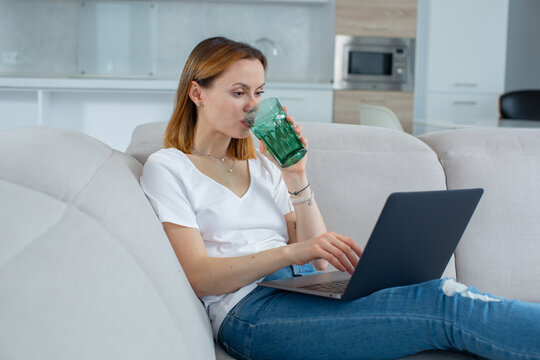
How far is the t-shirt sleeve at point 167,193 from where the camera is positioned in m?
1.30

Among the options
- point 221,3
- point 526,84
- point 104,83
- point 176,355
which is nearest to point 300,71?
point 221,3

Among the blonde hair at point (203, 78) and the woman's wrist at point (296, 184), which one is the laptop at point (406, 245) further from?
the blonde hair at point (203, 78)

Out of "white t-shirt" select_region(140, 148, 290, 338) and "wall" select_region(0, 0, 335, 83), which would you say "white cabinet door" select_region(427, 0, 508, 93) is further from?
"white t-shirt" select_region(140, 148, 290, 338)

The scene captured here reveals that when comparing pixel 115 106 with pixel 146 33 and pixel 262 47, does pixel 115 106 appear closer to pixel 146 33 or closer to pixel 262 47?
pixel 146 33

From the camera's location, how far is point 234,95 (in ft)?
4.87

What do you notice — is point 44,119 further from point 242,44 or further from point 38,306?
point 38,306

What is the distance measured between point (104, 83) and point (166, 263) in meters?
3.77

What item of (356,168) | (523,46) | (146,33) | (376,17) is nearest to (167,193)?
(356,168)

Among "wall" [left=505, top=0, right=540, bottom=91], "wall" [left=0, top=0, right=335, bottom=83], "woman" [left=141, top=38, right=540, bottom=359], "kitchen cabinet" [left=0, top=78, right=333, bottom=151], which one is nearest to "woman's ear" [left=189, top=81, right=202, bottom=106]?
"woman" [left=141, top=38, right=540, bottom=359]

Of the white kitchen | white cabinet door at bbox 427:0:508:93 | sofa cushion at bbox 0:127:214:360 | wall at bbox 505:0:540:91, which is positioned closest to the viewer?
sofa cushion at bbox 0:127:214:360

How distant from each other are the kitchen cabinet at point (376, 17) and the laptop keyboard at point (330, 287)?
4.02 meters

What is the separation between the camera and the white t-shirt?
1318 millimetres

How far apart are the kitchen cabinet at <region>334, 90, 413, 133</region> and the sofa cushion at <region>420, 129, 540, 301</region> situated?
3.20 m

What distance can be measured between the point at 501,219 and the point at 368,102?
3451 millimetres
